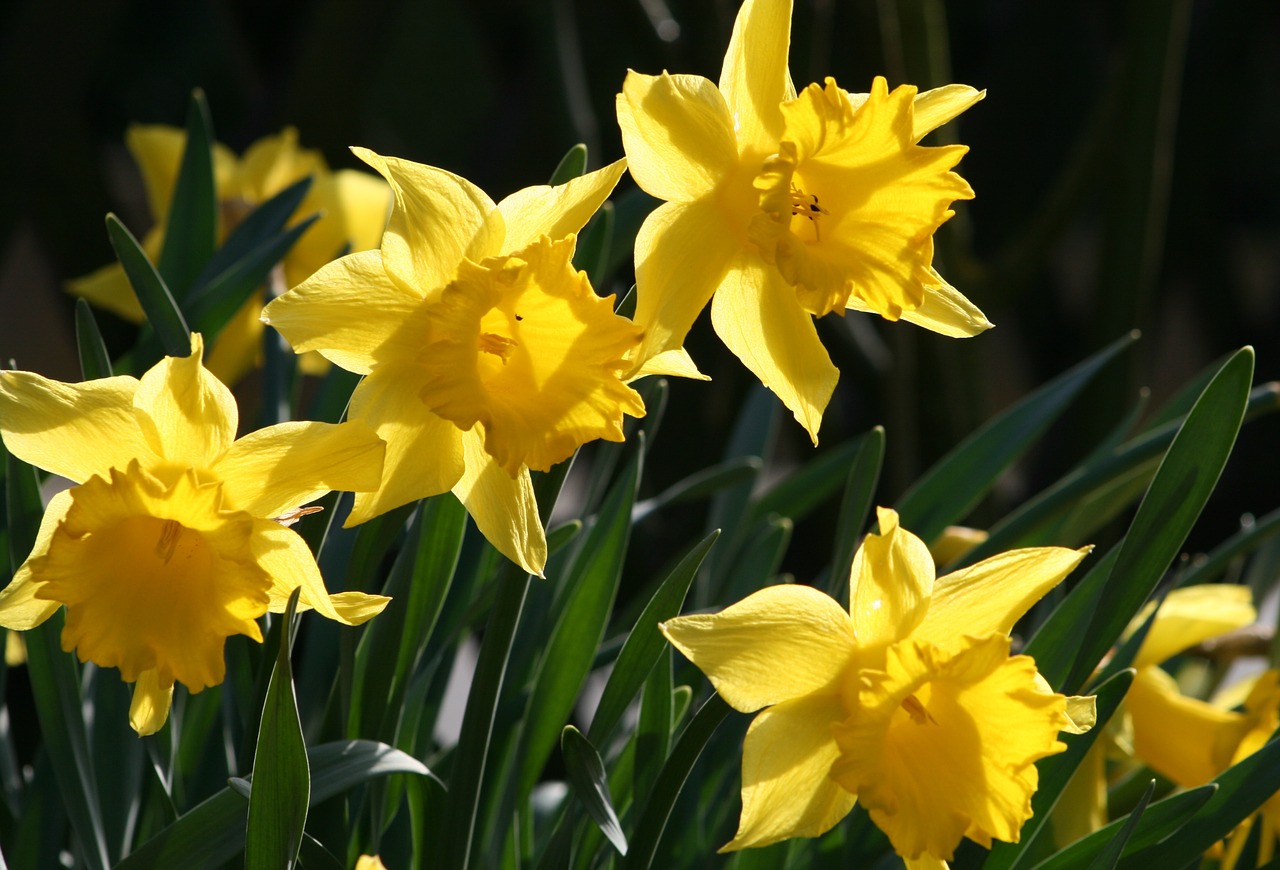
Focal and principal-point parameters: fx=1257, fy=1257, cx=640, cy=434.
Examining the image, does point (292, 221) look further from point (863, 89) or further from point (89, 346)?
point (863, 89)

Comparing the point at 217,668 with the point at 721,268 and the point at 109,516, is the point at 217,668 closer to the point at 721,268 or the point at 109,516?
the point at 109,516

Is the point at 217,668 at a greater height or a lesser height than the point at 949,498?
greater

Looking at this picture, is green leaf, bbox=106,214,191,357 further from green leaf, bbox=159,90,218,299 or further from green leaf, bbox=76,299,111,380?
green leaf, bbox=159,90,218,299

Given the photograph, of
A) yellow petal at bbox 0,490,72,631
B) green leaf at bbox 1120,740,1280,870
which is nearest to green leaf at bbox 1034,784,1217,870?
green leaf at bbox 1120,740,1280,870

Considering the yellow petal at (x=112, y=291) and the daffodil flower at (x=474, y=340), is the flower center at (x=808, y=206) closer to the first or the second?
the daffodil flower at (x=474, y=340)

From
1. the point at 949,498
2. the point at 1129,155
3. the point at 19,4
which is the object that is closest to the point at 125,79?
the point at 19,4

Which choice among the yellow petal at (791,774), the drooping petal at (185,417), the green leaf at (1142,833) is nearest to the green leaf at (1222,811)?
the green leaf at (1142,833)

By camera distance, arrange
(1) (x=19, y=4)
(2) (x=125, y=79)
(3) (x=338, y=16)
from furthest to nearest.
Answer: (2) (x=125, y=79) < (1) (x=19, y=4) < (3) (x=338, y=16)
